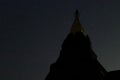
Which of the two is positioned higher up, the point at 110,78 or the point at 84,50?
the point at 84,50

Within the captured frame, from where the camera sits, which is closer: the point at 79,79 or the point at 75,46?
the point at 79,79

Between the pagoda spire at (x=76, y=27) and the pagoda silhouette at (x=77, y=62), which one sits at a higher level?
the pagoda spire at (x=76, y=27)

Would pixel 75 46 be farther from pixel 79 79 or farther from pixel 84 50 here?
pixel 79 79

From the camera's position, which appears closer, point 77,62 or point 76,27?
point 77,62

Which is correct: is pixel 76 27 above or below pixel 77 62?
above

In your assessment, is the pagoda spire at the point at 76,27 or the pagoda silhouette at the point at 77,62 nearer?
the pagoda silhouette at the point at 77,62

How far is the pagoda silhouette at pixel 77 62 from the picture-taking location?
45.7m

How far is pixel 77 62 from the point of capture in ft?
153

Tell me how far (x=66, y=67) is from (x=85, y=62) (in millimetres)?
2394

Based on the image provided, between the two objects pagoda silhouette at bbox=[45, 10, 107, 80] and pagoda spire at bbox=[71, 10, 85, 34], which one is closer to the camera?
pagoda silhouette at bbox=[45, 10, 107, 80]

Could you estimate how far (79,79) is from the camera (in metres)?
45.4

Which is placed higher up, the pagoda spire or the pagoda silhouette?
the pagoda spire

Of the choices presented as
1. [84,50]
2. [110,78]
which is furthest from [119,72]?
[84,50]

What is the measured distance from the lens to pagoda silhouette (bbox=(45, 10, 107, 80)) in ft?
150
